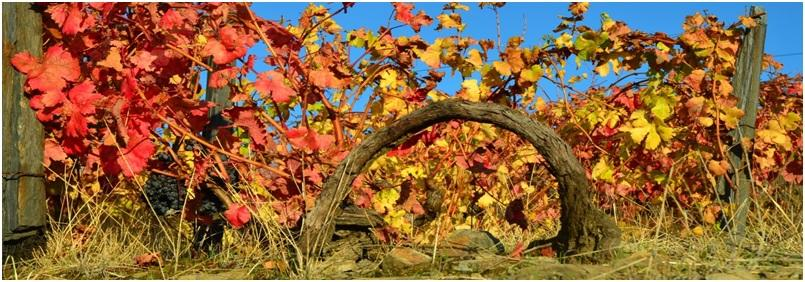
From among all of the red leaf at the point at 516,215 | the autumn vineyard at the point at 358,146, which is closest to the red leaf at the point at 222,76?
the autumn vineyard at the point at 358,146

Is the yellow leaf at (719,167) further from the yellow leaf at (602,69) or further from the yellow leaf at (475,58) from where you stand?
A: the yellow leaf at (475,58)

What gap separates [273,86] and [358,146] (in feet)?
2.06

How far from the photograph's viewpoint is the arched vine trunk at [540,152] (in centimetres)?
325

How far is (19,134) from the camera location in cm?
402

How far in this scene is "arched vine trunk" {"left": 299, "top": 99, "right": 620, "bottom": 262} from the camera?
3.25m

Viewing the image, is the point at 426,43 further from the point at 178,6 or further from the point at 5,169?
the point at 5,169

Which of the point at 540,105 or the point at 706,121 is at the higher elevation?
the point at 540,105

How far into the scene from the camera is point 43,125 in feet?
13.5

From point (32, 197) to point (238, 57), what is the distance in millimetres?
1140

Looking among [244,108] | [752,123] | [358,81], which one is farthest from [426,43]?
[752,123]

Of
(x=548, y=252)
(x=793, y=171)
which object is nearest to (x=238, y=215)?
(x=548, y=252)

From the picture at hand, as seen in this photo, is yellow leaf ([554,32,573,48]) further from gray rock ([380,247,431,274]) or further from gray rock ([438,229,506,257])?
gray rock ([380,247,431,274])

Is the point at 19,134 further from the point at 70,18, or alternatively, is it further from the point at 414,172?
the point at 414,172

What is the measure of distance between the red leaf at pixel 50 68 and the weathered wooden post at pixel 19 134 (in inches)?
2.6
